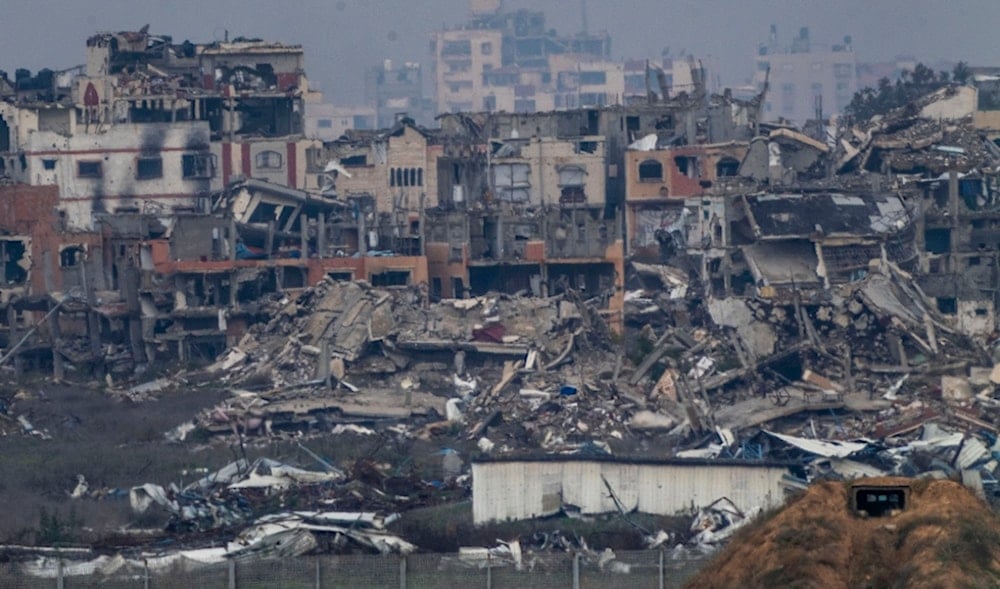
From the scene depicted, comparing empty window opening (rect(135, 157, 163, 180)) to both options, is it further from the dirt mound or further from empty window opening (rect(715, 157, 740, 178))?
the dirt mound

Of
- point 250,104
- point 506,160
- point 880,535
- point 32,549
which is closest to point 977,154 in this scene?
point 506,160

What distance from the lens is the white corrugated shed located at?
2738 centimetres

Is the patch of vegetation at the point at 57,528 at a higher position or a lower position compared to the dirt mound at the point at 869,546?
lower

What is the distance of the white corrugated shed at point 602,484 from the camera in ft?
89.8

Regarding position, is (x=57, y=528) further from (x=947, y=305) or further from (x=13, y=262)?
(x=13, y=262)

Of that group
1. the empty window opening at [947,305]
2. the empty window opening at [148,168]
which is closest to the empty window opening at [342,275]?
the empty window opening at [947,305]

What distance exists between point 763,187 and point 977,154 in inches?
241

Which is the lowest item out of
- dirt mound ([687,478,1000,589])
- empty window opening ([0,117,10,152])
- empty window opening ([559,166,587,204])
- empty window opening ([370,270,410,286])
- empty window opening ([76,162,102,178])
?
dirt mound ([687,478,1000,589])

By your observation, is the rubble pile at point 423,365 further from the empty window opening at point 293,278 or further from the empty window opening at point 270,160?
the empty window opening at point 270,160

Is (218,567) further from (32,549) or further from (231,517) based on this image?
(231,517)

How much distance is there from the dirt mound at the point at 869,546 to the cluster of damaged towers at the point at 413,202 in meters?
27.1

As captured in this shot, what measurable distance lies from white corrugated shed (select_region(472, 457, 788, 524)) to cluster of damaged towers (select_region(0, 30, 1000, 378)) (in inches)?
545

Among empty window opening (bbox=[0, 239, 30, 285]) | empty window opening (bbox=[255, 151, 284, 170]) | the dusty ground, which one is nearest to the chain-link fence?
the dusty ground

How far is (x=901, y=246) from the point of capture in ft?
153
